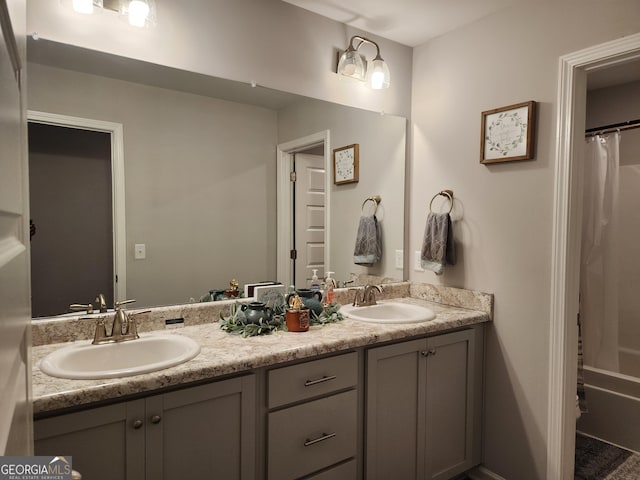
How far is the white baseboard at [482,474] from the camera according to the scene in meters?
2.16

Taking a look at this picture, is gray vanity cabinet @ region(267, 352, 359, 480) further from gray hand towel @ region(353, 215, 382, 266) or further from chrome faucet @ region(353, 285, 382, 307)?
gray hand towel @ region(353, 215, 382, 266)

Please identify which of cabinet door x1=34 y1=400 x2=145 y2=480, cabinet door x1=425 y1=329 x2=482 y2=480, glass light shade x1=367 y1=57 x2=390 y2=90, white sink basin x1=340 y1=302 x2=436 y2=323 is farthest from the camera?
glass light shade x1=367 y1=57 x2=390 y2=90

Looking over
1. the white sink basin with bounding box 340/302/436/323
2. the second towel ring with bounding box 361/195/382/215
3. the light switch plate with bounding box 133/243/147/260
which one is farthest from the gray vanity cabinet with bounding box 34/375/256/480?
the second towel ring with bounding box 361/195/382/215

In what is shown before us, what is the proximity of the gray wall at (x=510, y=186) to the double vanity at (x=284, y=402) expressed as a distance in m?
0.12

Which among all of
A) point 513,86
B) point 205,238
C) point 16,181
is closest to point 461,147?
point 513,86

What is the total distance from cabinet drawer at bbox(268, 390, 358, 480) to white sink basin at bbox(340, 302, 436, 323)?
524 mm

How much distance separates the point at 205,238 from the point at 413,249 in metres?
1.31

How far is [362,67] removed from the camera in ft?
7.36

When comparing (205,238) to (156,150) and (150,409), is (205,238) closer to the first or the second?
(156,150)

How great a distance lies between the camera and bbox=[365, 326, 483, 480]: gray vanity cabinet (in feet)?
5.81

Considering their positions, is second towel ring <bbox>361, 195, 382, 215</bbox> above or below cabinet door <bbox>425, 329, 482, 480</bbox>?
above

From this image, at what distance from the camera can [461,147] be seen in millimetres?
2297

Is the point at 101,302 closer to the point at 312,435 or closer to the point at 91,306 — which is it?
the point at 91,306

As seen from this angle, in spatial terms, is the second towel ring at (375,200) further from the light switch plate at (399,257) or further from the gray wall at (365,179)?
the light switch plate at (399,257)
